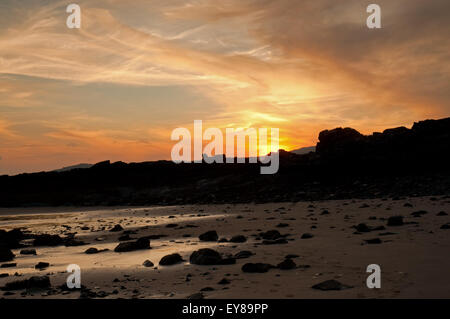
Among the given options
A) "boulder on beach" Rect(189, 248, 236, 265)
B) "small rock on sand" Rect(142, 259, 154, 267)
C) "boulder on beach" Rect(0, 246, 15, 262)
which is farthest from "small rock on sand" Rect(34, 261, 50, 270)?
"boulder on beach" Rect(189, 248, 236, 265)

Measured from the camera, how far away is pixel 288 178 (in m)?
37.4

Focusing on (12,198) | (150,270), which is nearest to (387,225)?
(150,270)

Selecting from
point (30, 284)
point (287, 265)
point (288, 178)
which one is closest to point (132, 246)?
point (30, 284)

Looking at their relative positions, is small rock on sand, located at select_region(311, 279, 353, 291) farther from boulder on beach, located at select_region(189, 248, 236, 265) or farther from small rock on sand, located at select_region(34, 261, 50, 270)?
small rock on sand, located at select_region(34, 261, 50, 270)

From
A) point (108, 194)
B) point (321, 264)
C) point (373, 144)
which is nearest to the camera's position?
point (321, 264)

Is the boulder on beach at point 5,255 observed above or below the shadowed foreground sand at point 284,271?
below

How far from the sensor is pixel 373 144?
39.4m

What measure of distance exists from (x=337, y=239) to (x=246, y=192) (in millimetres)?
25323

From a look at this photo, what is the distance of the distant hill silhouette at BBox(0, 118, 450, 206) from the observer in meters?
31.3

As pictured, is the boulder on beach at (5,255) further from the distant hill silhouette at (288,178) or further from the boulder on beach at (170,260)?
the distant hill silhouette at (288,178)

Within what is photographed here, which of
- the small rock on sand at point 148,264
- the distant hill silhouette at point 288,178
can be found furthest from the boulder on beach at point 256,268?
the distant hill silhouette at point 288,178

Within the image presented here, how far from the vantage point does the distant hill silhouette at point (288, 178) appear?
3128cm
